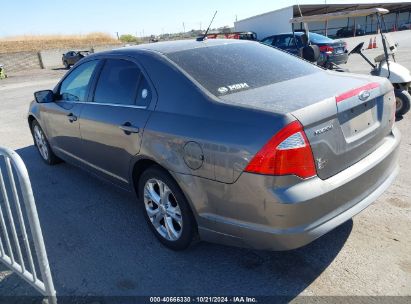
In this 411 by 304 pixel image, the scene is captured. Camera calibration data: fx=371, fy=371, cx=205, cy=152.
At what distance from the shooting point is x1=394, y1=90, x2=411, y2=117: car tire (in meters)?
6.41

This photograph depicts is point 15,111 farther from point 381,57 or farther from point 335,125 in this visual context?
point 335,125

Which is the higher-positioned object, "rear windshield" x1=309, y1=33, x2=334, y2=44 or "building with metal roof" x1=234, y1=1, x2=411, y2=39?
"building with metal roof" x1=234, y1=1, x2=411, y2=39

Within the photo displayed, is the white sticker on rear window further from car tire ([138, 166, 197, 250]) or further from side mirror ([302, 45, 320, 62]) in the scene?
side mirror ([302, 45, 320, 62])

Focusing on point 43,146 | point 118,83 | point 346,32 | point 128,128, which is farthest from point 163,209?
point 346,32

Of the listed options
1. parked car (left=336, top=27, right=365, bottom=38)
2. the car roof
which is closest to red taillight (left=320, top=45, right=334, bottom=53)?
the car roof

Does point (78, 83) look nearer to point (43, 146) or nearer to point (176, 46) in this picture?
point (176, 46)

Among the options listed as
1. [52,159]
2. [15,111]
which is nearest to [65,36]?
[15,111]

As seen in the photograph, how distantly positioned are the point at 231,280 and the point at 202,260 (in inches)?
13.8

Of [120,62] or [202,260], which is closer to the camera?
[202,260]

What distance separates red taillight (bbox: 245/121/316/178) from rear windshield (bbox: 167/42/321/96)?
0.72 m

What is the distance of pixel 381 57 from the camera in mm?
6891

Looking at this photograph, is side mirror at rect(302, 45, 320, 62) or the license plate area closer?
the license plate area

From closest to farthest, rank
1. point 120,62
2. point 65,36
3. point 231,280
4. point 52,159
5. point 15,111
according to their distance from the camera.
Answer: point 231,280
point 120,62
point 52,159
point 15,111
point 65,36

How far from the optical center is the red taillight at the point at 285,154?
2.26 meters
